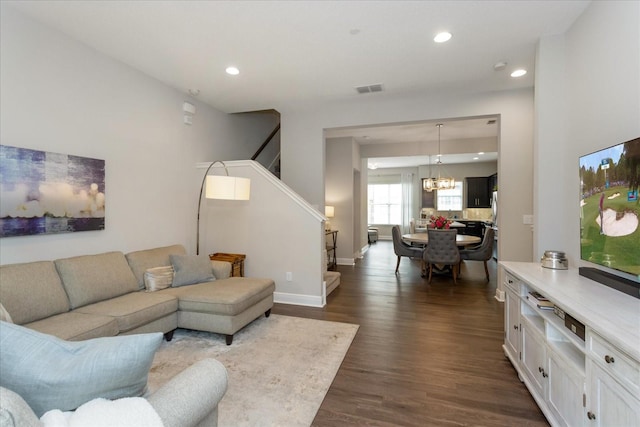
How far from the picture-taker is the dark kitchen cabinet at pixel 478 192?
10398mm

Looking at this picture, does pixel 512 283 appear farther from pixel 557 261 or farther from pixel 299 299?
pixel 299 299

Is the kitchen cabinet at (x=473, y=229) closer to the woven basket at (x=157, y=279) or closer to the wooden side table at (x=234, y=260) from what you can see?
the wooden side table at (x=234, y=260)

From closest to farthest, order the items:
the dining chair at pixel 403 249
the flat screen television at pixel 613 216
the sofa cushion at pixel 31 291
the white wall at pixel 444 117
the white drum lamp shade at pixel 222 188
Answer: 1. the flat screen television at pixel 613 216
2. the sofa cushion at pixel 31 291
3. the white drum lamp shade at pixel 222 188
4. the white wall at pixel 444 117
5. the dining chair at pixel 403 249

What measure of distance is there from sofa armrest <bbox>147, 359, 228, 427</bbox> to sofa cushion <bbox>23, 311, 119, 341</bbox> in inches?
57.9

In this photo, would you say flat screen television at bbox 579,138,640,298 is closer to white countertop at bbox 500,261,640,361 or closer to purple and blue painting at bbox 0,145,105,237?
white countertop at bbox 500,261,640,361

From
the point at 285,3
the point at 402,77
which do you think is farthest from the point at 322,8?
the point at 402,77

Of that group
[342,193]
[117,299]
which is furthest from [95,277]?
[342,193]

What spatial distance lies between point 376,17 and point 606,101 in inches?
73.7

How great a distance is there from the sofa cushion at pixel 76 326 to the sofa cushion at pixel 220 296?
0.70 meters

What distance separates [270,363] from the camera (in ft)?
8.68

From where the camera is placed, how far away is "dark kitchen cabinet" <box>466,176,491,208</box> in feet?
34.1

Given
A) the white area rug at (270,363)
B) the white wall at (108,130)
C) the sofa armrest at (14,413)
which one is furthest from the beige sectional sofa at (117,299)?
the sofa armrest at (14,413)

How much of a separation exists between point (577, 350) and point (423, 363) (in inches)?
46.2

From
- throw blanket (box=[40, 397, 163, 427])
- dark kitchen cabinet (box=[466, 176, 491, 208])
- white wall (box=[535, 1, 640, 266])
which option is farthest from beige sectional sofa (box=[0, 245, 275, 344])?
dark kitchen cabinet (box=[466, 176, 491, 208])
